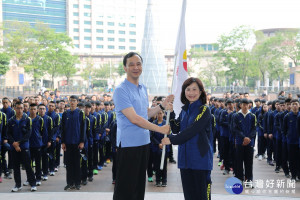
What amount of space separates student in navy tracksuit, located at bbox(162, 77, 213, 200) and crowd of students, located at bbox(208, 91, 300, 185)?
4027 mm

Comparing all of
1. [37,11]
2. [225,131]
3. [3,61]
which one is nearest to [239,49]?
[3,61]

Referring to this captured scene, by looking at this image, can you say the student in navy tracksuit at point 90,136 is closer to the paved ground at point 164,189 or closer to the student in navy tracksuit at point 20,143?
the paved ground at point 164,189

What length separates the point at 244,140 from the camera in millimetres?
8016

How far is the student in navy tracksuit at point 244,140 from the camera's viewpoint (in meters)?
8.11

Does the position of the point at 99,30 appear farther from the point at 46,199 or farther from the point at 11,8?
the point at 46,199

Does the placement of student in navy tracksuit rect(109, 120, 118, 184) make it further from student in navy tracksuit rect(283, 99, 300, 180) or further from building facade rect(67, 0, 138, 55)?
building facade rect(67, 0, 138, 55)

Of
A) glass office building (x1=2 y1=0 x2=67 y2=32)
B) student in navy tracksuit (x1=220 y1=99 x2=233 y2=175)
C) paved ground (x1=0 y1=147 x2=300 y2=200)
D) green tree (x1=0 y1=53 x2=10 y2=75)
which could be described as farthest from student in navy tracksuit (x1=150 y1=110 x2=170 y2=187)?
glass office building (x1=2 y1=0 x2=67 y2=32)

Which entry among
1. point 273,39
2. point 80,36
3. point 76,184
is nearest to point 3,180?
point 76,184

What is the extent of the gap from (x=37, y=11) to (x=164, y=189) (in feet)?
315

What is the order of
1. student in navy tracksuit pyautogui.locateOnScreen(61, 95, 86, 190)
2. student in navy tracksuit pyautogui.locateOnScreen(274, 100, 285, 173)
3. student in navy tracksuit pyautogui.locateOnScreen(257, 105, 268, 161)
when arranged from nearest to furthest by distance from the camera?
1. student in navy tracksuit pyautogui.locateOnScreen(61, 95, 86, 190)
2. student in navy tracksuit pyautogui.locateOnScreen(274, 100, 285, 173)
3. student in navy tracksuit pyautogui.locateOnScreen(257, 105, 268, 161)

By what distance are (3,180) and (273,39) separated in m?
41.6

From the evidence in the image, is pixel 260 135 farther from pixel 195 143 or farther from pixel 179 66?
pixel 195 143

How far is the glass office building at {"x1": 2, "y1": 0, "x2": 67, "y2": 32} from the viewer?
89.5 meters

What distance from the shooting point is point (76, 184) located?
26.7ft
